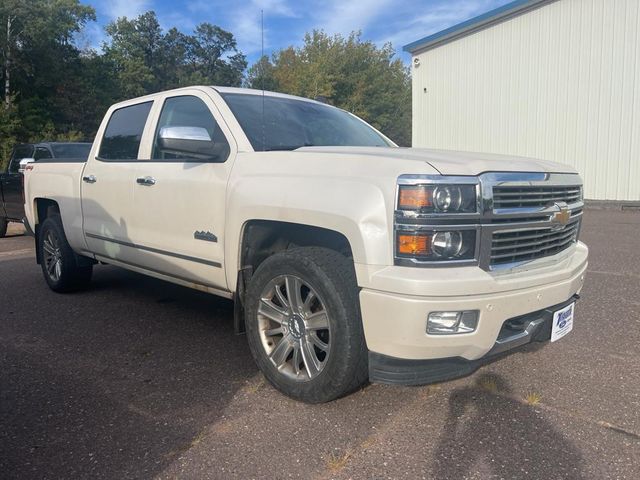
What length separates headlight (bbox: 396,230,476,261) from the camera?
2.60 meters

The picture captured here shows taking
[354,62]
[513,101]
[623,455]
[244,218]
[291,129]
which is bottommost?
[623,455]

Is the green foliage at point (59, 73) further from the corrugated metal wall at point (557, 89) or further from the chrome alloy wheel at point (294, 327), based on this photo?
the chrome alloy wheel at point (294, 327)

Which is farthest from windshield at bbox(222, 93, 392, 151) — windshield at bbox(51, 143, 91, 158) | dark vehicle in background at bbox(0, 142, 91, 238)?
windshield at bbox(51, 143, 91, 158)

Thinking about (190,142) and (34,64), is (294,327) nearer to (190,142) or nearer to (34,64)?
(190,142)

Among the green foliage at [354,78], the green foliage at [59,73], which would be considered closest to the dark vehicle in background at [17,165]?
the green foliage at [59,73]

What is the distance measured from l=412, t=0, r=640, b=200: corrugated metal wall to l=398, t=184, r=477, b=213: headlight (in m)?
14.7

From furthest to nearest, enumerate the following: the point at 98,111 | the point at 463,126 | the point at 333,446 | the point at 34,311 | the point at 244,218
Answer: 1. the point at 98,111
2. the point at 463,126
3. the point at 34,311
4. the point at 244,218
5. the point at 333,446

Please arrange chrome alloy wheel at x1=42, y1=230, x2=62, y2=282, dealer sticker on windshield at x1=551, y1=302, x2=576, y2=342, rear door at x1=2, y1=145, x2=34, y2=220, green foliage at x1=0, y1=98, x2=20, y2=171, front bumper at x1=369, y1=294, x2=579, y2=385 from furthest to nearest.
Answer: green foliage at x1=0, y1=98, x2=20, y2=171 < rear door at x1=2, y1=145, x2=34, y2=220 < chrome alloy wheel at x1=42, y1=230, x2=62, y2=282 < dealer sticker on windshield at x1=551, y1=302, x2=576, y2=342 < front bumper at x1=369, y1=294, x2=579, y2=385

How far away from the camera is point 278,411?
308 cm

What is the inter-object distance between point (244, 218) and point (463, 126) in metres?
16.0

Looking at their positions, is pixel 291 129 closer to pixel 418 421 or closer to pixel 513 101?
pixel 418 421

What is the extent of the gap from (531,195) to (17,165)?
10801 mm

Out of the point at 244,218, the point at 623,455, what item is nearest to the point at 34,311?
the point at 244,218

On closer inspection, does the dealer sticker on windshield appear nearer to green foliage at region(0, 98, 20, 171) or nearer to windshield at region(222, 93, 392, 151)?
windshield at region(222, 93, 392, 151)
